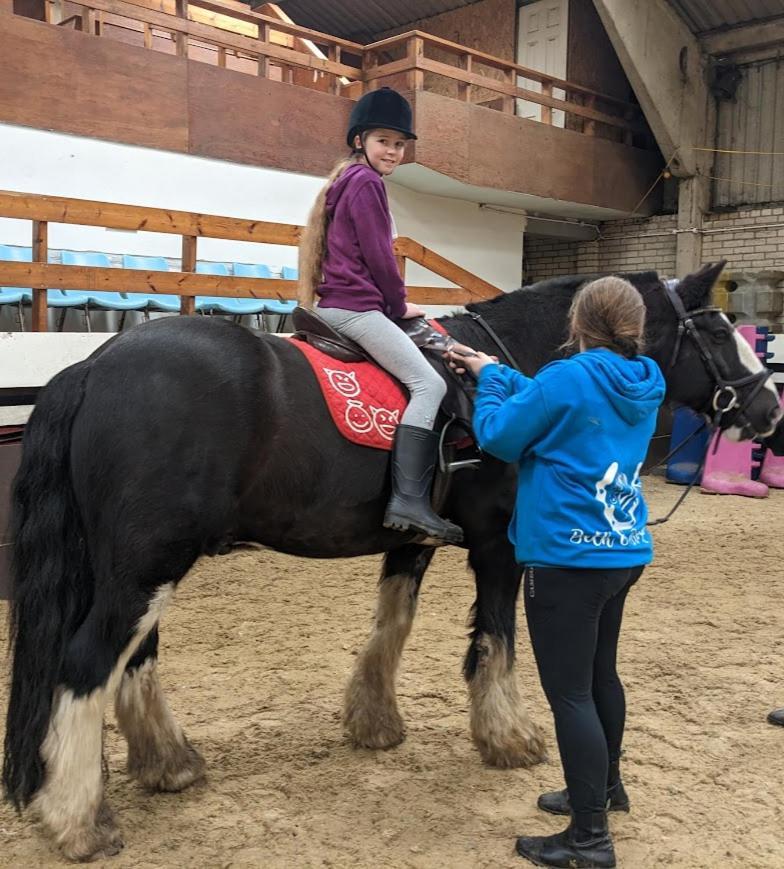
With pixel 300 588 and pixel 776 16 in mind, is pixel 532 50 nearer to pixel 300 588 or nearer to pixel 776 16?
pixel 776 16

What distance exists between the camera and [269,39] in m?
9.98

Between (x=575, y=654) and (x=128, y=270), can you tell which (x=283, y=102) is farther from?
(x=575, y=654)

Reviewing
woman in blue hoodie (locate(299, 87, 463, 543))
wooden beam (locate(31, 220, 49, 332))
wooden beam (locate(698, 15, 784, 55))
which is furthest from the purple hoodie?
wooden beam (locate(698, 15, 784, 55))

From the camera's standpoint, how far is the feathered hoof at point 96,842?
7.79ft

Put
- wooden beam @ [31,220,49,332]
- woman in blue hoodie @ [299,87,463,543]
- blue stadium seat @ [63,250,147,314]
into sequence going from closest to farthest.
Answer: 1. woman in blue hoodie @ [299,87,463,543]
2. wooden beam @ [31,220,49,332]
3. blue stadium seat @ [63,250,147,314]

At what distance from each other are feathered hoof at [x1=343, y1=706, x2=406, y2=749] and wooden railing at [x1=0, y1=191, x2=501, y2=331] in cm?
377

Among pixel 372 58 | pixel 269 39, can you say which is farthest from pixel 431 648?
pixel 372 58

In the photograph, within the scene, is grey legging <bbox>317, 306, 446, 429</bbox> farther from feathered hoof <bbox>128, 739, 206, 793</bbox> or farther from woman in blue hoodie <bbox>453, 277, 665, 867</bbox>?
feathered hoof <bbox>128, 739, 206, 793</bbox>

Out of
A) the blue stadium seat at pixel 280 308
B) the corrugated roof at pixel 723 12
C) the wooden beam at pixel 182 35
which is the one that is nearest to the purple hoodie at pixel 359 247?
the blue stadium seat at pixel 280 308

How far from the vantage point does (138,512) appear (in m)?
2.38

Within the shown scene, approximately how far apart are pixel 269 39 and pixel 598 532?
9.47 meters

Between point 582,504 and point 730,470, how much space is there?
7.77m

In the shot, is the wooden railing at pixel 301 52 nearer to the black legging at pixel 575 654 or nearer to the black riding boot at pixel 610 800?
the black legging at pixel 575 654

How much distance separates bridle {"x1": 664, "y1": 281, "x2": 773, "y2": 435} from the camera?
3.25 metres
